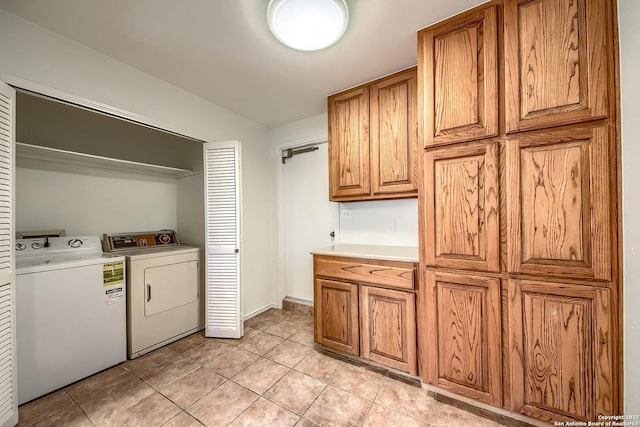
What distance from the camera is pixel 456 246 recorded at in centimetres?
152

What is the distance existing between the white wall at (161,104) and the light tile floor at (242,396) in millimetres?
1041

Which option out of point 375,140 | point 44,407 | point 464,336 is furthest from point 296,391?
point 375,140

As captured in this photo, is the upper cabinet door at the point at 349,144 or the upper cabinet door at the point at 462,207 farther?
the upper cabinet door at the point at 349,144

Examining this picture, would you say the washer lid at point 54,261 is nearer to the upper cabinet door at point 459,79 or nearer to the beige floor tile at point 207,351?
the beige floor tile at point 207,351

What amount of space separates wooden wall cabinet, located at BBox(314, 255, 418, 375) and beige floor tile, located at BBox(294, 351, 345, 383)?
0.11 m

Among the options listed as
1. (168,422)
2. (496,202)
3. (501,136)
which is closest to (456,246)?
(496,202)

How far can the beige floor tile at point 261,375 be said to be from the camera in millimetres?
1724

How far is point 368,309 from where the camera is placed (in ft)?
6.27

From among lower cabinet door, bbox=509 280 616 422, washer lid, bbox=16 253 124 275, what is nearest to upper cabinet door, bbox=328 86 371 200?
lower cabinet door, bbox=509 280 616 422

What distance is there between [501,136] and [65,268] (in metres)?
3.13

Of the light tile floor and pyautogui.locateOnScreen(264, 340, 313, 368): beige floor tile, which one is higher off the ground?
the light tile floor

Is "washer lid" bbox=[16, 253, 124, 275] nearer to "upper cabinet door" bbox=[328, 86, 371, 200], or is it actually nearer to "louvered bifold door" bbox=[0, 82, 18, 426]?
"louvered bifold door" bbox=[0, 82, 18, 426]

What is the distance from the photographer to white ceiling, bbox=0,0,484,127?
1.42 metres

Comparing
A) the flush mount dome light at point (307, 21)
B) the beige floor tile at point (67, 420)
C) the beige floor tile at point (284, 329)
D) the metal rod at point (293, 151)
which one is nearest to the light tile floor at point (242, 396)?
the beige floor tile at point (67, 420)
